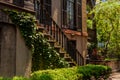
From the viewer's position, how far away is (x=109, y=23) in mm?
26609

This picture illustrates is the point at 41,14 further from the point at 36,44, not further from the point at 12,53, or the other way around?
the point at 12,53

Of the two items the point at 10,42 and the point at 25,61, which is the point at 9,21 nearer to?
the point at 10,42

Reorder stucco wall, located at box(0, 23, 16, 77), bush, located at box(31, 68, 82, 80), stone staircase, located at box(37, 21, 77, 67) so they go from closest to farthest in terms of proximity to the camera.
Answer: bush, located at box(31, 68, 82, 80)
stucco wall, located at box(0, 23, 16, 77)
stone staircase, located at box(37, 21, 77, 67)

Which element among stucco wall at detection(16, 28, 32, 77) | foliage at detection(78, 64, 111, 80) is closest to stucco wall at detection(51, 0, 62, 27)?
foliage at detection(78, 64, 111, 80)

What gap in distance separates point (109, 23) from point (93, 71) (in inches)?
611

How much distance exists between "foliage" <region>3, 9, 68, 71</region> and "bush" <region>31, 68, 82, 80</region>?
1.90 m

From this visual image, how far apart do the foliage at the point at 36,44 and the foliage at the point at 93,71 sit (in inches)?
46.8

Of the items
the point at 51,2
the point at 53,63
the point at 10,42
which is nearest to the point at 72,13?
the point at 51,2

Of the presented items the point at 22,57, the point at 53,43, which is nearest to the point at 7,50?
the point at 22,57

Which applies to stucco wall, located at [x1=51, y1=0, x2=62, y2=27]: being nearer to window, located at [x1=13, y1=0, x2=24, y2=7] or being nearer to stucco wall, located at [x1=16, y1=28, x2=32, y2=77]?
window, located at [x1=13, y1=0, x2=24, y2=7]

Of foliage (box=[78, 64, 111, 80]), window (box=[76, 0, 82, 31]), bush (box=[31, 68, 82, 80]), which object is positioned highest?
window (box=[76, 0, 82, 31])

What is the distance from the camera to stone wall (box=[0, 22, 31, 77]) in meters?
10.8

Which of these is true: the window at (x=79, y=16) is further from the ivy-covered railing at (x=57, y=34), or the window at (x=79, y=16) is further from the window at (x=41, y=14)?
the window at (x=41, y=14)

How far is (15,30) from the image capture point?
11242 mm
